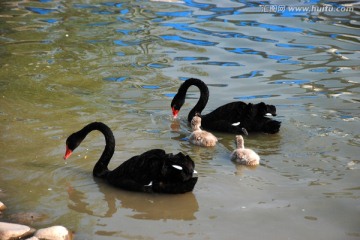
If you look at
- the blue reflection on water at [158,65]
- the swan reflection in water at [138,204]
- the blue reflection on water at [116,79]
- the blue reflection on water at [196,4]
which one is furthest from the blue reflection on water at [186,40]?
the swan reflection in water at [138,204]

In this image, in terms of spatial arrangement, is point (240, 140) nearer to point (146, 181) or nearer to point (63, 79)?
point (146, 181)

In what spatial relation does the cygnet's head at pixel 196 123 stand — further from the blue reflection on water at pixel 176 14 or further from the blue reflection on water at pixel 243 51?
the blue reflection on water at pixel 176 14

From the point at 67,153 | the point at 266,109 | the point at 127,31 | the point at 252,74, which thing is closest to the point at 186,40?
the point at 127,31

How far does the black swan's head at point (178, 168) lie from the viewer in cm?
616

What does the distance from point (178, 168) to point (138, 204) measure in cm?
47

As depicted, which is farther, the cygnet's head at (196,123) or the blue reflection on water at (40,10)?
the blue reflection on water at (40,10)

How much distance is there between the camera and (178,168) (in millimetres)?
6156

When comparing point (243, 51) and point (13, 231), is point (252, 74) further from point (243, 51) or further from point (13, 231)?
point (13, 231)

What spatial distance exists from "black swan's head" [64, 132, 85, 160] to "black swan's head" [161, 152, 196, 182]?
110cm

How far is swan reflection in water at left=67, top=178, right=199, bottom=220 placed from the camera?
607 centimetres

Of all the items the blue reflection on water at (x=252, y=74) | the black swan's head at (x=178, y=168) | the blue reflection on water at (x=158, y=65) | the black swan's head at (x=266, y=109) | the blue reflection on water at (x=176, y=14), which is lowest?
the blue reflection on water at (x=252, y=74)

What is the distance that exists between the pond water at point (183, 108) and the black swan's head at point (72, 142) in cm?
18

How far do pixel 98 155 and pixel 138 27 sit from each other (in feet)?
21.1

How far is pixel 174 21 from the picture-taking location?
46.3 feet
